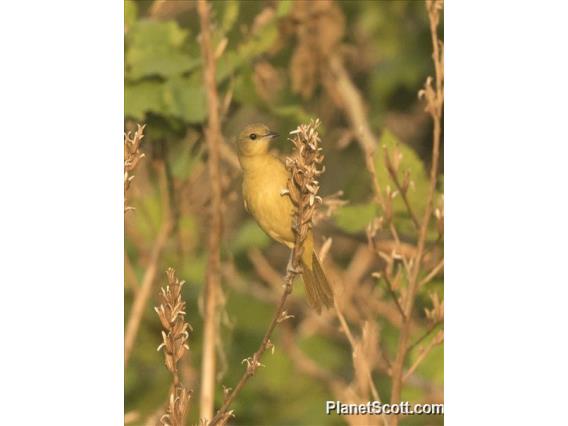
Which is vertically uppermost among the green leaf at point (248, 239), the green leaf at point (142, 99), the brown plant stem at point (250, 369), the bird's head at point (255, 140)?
the green leaf at point (142, 99)

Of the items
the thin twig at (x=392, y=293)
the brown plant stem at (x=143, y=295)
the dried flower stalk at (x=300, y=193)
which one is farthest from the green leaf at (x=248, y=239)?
the dried flower stalk at (x=300, y=193)

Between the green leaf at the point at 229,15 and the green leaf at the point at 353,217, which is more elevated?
the green leaf at the point at 229,15

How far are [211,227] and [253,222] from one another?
8cm

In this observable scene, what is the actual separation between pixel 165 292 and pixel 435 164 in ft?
1.50

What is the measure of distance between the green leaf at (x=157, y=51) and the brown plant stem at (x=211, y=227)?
5cm

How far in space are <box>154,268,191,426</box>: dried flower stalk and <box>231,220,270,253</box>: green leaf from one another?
23.1 inches

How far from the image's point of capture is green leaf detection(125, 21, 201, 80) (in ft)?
5.23

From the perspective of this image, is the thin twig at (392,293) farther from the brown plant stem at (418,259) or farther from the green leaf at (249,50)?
the green leaf at (249,50)

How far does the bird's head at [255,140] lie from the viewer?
145 cm

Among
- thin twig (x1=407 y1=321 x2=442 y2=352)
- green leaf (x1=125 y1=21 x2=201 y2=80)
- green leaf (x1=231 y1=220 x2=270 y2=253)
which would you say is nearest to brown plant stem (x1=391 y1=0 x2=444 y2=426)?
thin twig (x1=407 y1=321 x2=442 y2=352)

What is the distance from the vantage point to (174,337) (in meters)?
1.01

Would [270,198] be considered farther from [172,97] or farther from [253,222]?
[172,97]

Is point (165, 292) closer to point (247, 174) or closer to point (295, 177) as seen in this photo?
point (295, 177)

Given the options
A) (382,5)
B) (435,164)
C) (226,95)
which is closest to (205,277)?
(226,95)
